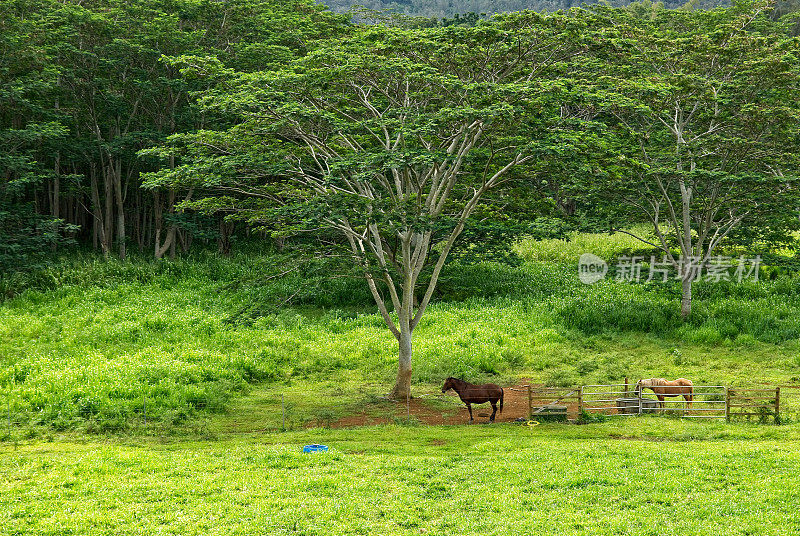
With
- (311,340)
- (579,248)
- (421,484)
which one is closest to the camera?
(421,484)

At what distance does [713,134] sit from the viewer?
3338 cm

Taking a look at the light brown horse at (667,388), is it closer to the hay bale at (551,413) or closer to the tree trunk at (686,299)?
the hay bale at (551,413)

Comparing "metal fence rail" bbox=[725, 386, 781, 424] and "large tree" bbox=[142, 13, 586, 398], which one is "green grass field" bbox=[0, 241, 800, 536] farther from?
"large tree" bbox=[142, 13, 586, 398]

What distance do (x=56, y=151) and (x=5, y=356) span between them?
2032 centimetres

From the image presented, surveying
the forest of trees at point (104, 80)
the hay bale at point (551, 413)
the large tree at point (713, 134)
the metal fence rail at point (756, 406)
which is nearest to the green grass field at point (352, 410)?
the metal fence rail at point (756, 406)

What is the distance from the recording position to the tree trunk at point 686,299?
1319 inches

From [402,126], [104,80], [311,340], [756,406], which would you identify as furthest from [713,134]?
[104,80]

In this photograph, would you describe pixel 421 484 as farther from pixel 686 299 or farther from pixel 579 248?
pixel 579 248

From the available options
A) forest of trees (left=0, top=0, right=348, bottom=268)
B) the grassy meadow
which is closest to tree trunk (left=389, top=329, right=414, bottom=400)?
the grassy meadow

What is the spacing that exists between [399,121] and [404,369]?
851cm

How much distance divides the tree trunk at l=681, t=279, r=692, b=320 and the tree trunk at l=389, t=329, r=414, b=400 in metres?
15.8

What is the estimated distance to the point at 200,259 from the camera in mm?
46281

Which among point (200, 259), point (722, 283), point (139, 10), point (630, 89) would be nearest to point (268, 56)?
point (139, 10)

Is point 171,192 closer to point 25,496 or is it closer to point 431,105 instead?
point 431,105
